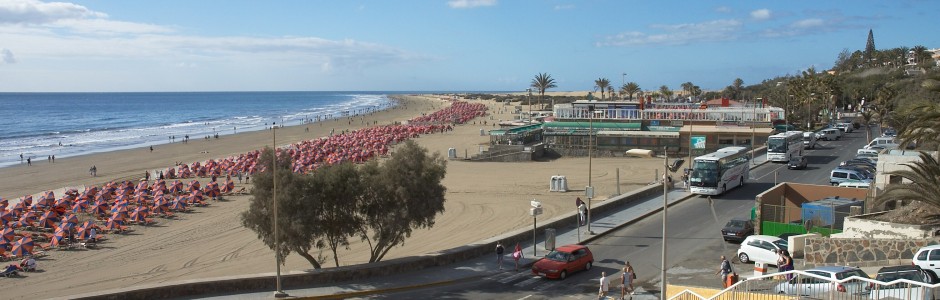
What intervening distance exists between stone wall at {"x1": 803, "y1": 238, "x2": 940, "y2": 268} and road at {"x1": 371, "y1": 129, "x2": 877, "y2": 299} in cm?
216

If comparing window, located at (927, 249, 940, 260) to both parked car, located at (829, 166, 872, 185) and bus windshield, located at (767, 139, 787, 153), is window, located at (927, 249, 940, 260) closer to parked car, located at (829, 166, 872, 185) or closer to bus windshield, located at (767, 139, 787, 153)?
Answer: parked car, located at (829, 166, 872, 185)

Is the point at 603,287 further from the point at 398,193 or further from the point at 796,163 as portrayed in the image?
the point at 796,163

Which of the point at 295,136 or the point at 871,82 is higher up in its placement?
the point at 871,82

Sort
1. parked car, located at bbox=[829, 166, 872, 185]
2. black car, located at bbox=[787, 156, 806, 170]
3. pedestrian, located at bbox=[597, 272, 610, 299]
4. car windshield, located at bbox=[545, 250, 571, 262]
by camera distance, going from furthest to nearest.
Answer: black car, located at bbox=[787, 156, 806, 170] → parked car, located at bbox=[829, 166, 872, 185] → car windshield, located at bbox=[545, 250, 571, 262] → pedestrian, located at bbox=[597, 272, 610, 299]

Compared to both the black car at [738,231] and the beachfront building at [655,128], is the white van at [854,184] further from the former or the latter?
the beachfront building at [655,128]

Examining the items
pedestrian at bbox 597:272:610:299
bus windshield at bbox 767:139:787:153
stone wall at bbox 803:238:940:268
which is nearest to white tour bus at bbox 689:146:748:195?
bus windshield at bbox 767:139:787:153

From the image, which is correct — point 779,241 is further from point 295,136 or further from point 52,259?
point 295,136

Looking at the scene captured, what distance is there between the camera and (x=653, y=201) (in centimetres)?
3428

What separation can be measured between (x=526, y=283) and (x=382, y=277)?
3.92 meters

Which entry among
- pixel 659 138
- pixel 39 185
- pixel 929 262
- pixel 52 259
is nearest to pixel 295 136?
pixel 39 185

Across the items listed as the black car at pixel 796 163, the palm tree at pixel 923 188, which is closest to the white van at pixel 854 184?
the black car at pixel 796 163

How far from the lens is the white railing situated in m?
12.5

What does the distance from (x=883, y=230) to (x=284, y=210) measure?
52.1 feet

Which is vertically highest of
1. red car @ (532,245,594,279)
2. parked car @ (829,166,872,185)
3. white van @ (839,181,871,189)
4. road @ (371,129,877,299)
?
parked car @ (829,166,872,185)
